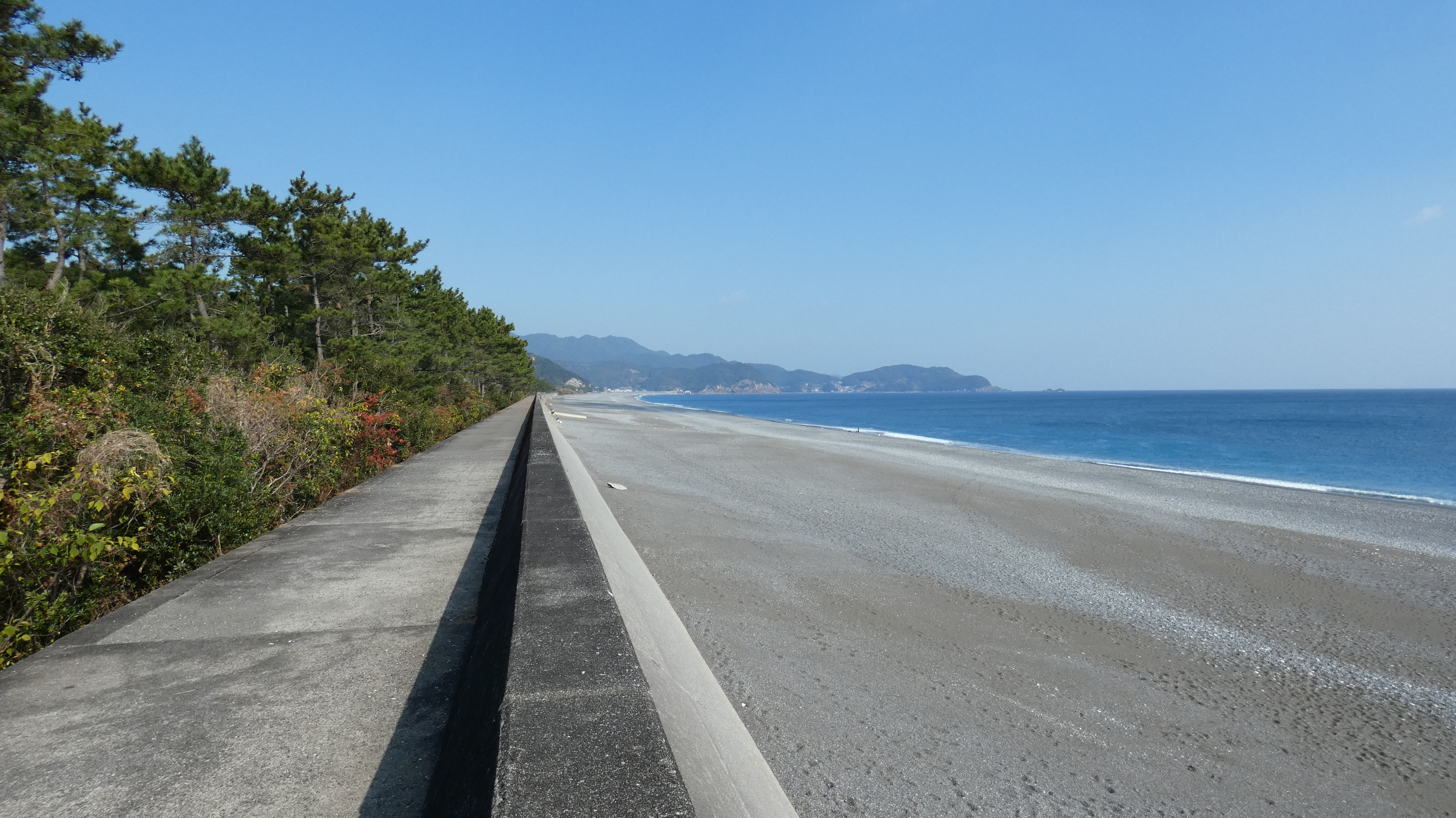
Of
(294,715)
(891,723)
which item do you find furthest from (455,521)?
(891,723)

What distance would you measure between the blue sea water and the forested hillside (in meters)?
23.6

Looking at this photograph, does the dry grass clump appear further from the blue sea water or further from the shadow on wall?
the blue sea water

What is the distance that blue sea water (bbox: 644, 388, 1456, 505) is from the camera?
74.4 feet

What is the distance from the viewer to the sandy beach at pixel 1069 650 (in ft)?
12.0

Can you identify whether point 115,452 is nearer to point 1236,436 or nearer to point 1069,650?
point 1069,650

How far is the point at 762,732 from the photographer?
12.6 feet

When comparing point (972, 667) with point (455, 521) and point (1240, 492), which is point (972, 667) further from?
point (1240, 492)

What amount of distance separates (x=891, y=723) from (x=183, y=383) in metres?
7.86

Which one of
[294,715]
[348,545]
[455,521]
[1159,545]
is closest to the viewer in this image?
[294,715]

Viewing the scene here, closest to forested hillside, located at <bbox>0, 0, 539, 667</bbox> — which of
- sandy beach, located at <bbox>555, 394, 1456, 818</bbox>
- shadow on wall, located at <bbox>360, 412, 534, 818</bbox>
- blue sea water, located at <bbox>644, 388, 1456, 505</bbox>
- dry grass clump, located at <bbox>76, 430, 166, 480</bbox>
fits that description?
dry grass clump, located at <bbox>76, 430, 166, 480</bbox>

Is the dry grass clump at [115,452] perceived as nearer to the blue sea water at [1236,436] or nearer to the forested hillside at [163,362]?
the forested hillside at [163,362]

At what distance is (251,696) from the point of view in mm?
2922

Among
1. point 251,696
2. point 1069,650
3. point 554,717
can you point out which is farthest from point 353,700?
point 1069,650

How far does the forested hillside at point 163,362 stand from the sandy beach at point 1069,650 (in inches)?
158
